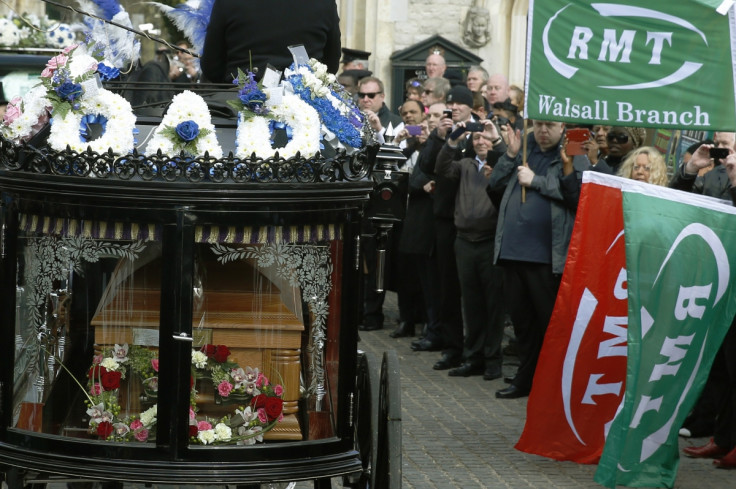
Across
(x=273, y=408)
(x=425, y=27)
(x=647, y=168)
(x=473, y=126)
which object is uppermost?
(x=425, y=27)

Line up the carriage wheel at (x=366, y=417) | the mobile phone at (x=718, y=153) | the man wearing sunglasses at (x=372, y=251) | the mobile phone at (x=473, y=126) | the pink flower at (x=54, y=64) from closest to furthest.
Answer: the pink flower at (x=54, y=64) → the carriage wheel at (x=366, y=417) → the mobile phone at (x=718, y=153) → the mobile phone at (x=473, y=126) → the man wearing sunglasses at (x=372, y=251)

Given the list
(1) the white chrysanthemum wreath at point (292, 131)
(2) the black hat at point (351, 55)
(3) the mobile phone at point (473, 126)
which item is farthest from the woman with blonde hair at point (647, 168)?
(2) the black hat at point (351, 55)

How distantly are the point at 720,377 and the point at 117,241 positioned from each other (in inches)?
189

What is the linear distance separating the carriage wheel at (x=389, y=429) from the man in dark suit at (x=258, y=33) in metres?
1.49

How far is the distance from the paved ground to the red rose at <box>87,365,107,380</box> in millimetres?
1538

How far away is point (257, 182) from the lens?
5098 millimetres

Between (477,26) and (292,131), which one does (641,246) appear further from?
(477,26)

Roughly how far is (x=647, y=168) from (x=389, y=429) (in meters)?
3.82

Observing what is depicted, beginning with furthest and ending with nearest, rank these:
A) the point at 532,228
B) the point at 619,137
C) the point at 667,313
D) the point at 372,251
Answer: the point at 372,251 → the point at 619,137 → the point at 532,228 → the point at 667,313

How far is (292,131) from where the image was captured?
5.30 m

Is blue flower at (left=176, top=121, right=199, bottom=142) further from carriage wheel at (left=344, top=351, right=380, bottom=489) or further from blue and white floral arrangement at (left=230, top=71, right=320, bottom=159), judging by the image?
carriage wheel at (left=344, top=351, right=380, bottom=489)

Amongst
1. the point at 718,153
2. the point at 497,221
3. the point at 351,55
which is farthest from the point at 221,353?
the point at 351,55

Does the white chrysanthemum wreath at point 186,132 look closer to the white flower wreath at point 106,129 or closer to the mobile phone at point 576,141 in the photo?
the white flower wreath at point 106,129

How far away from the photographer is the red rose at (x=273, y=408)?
5277mm
